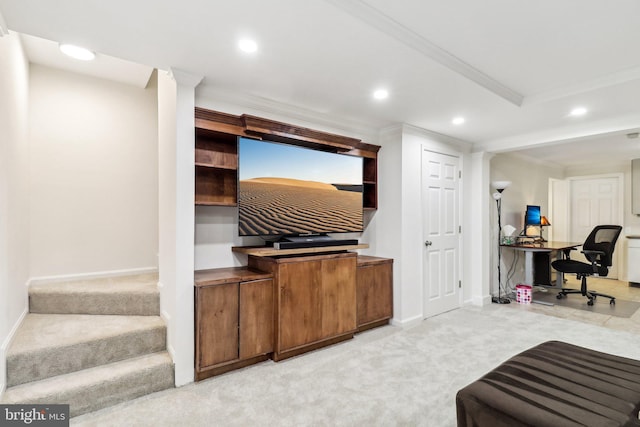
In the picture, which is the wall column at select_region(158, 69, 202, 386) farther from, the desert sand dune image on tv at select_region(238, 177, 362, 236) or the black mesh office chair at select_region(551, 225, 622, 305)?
the black mesh office chair at select_region(551, 225, 622, 305)

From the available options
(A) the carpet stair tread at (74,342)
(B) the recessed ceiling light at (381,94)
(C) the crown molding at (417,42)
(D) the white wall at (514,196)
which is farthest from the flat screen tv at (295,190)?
(D) the white wall at (514,196)

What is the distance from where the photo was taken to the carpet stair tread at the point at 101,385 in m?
1.93

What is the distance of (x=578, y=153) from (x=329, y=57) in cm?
535

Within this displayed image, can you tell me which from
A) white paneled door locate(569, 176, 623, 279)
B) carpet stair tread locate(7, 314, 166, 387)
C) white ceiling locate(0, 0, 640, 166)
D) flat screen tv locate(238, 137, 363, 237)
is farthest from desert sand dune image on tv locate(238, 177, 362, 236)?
white paneled door locate(569, 176, 623, 279)

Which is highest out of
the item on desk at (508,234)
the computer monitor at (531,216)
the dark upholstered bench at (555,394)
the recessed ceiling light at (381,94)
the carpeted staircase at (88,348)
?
the recessed ceiling light at (381,94)

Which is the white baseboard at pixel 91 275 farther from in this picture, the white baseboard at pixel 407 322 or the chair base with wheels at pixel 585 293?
the chair base with wheels at pixel 585 293

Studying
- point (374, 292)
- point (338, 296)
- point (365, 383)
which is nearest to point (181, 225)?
point (338, 296)

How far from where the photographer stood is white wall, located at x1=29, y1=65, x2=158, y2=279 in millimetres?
3004

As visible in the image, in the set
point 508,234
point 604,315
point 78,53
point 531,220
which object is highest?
point 78,53

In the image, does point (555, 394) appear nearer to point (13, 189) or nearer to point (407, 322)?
point (407, 322)

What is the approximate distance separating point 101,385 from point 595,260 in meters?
6.00

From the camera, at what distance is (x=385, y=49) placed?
2.01 m

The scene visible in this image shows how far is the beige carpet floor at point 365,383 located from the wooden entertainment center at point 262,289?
0.53ft

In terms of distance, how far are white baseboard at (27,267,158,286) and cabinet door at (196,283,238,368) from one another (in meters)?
1.55
